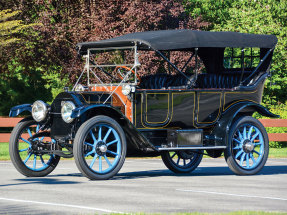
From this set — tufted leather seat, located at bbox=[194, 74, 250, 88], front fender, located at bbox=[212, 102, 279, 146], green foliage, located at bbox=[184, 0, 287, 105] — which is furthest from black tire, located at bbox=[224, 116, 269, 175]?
green foliage, located at bbox=[184, 0, 287, 105]

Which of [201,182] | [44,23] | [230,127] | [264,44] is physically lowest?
[201,182]

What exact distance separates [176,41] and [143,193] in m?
3.52

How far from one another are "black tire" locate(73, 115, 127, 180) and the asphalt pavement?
178 mm

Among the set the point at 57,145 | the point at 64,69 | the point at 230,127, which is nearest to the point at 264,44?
the point at 230,127

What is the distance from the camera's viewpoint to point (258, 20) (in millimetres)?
33562

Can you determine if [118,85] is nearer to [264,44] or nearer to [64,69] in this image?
[264,44]

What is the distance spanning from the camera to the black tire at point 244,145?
12.3 m

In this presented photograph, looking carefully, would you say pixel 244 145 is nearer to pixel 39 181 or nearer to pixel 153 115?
pixel 153 115

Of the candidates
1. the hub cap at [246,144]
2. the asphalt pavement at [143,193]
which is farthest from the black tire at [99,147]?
the hub cap at [246,144]

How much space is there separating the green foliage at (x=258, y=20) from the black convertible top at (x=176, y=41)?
19.0m

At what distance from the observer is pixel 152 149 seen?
11.7 m

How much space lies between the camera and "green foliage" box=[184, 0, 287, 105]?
32500 millimetres

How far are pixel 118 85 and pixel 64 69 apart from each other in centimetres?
1414

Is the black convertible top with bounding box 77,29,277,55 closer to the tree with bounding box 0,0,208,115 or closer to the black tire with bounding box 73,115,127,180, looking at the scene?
the black tire with bounding box 73,115,127,180
